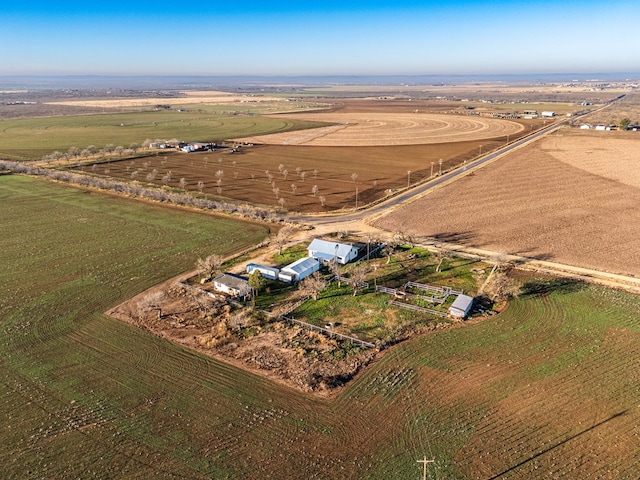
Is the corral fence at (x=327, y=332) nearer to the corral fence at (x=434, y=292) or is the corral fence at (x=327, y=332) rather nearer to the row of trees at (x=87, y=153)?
the corral fence at (x=434, y=292)

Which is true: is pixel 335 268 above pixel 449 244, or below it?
above

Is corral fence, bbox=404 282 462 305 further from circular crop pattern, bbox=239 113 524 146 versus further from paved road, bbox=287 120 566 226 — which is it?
circular crop pattern, bbox=239 113 524 146

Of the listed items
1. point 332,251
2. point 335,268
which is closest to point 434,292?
point 335,268

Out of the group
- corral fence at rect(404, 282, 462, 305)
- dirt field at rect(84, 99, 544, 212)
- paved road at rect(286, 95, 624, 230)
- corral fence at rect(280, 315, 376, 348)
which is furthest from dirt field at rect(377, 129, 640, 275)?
corral fence at rect(280, 315, 376, 348)

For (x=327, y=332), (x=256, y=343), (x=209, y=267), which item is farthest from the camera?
(x=209, y=267)

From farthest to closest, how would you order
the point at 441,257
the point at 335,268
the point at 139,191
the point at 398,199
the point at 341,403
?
the point at 139,191
the point at 398,199
the point at 441,257
the point at 335,268
the point at 341,403

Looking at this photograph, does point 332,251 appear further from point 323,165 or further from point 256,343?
point 323,165

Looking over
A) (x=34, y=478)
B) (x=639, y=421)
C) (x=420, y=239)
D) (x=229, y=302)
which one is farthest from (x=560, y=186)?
(x=34, y=478)
